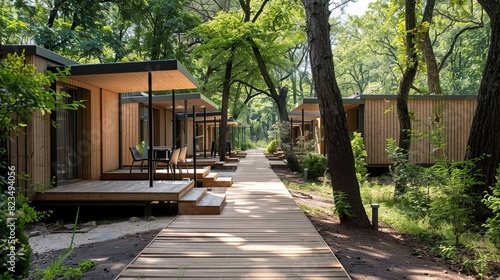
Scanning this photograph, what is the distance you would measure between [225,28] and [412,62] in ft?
30.7

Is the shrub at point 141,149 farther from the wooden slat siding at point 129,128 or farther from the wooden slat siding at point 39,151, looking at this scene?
the wooden slat siding at point 39,151

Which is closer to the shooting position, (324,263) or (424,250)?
(324,263)

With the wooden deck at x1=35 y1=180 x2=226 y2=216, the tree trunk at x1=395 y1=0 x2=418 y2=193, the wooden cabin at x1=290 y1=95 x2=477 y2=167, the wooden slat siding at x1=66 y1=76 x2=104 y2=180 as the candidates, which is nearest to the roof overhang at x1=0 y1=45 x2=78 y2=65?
the wooden slat siding at x1=66 y1=76 x2=104 y2=180

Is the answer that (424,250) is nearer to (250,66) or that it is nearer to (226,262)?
(226,262)

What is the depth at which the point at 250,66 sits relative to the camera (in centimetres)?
2256

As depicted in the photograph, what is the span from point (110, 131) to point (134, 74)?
3.39 meters

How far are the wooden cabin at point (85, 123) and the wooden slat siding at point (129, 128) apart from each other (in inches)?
1.3

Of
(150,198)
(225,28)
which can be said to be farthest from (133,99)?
(150,198)

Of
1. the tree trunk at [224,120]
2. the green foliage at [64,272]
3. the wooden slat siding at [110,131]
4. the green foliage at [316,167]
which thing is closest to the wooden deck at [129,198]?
the green foliage at [64,272]

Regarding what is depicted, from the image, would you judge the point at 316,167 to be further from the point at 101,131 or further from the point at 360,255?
the point at 360,255

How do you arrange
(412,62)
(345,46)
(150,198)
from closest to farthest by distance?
(150,198) < (412,62) < (345,46)

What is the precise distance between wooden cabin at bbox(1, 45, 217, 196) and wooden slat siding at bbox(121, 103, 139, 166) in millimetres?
32

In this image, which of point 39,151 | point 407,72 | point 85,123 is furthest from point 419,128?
point 39,151

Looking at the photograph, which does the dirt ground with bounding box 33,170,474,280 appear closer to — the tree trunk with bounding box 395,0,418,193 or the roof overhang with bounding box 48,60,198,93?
the roof overhang with bounding box 48,60,198,93
